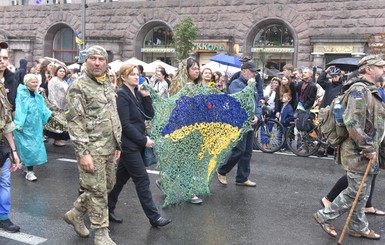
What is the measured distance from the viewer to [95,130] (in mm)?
4398

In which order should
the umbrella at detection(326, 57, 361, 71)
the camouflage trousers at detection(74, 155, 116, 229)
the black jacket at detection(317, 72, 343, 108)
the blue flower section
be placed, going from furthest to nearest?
the umbrella at detection(326, 57, 361, 71), the black jacket at detection(317, 72, 343, 108), the blue flower section, the camouflage trousers at detection(74, 155, 116, 229)

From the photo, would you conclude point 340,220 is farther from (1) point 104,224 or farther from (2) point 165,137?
(1) point 104,224

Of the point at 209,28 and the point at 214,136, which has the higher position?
the point at 209,28

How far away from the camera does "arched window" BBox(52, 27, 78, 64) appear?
1093 inches

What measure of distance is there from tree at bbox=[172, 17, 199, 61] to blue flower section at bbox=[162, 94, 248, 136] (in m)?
15.4

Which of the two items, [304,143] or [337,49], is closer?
[304,143]

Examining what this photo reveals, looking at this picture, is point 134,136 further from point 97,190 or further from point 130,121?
point 97,190

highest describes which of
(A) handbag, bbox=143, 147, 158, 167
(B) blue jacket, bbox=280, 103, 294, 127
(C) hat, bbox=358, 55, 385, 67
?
(C) hat, bbox=358, 55, 385, 67

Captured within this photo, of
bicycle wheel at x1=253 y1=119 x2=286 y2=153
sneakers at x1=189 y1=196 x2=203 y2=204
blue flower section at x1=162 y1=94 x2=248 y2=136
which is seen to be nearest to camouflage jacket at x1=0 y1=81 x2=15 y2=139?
blue flower section at x1=162 y1=94 x2=248 y2=136

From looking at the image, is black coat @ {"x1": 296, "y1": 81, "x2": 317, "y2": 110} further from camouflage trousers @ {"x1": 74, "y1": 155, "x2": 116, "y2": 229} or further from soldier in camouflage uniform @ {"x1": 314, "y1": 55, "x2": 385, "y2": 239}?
camouflage trousers @ {"x1": 74, "y1": 155, "x2": 116, "y2": 229}

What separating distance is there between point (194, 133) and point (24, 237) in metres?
2.43

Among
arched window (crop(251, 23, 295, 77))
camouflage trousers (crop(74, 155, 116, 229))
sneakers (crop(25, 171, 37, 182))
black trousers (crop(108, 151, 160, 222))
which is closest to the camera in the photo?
camouflage trousers (crop(74, 155, 116, 229))

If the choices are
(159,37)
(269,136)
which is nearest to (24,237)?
(269,136)

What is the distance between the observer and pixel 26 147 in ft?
24.8
